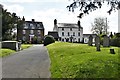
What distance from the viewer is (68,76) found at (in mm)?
12797

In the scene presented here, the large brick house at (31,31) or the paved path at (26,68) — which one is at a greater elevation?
the large brick house at (31,31)

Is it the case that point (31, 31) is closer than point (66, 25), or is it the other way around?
point (31, 31)

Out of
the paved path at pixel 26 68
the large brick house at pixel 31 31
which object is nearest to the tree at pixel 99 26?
the large brick house at pixel 31 31

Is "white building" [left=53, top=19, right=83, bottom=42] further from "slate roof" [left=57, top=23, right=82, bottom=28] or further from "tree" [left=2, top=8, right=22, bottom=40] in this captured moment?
"tree" [left=2, top=8, right=22, bottom=40]

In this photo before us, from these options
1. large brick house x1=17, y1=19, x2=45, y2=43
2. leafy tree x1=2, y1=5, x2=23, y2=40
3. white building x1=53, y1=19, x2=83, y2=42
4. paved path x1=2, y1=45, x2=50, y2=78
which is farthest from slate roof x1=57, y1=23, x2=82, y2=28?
paved path x1=2, y1=45, x2=50, y2=78

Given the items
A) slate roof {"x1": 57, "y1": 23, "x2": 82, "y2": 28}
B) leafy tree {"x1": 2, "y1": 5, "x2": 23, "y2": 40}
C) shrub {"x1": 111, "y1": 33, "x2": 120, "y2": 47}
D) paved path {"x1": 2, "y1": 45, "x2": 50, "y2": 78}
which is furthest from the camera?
slate roof {"x1": 57, "y1": 23, "x2": 82, "y2": 28}

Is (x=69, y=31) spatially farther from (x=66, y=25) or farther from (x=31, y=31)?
(x=31, y=31)

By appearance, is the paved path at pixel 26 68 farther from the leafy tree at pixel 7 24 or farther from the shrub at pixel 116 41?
the leafy tree at pixel 7 24

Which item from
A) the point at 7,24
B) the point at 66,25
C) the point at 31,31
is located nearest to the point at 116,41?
the point at 7,24

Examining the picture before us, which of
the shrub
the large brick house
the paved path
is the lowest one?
the paved path

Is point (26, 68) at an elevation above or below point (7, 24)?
below

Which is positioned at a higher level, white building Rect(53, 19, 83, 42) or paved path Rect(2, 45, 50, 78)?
white building Rect(53, 19, 83, 42)

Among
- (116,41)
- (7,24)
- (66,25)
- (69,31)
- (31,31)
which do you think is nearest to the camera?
(116,41)

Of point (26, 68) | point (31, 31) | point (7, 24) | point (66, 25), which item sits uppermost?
point (66, 25)
